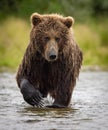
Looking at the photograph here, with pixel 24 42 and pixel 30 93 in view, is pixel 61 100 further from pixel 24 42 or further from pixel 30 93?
pixel 24 42

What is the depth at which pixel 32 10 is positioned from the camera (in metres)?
23.3

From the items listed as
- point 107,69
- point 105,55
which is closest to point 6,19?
point 105,55

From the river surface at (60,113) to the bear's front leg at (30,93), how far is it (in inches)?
4.9

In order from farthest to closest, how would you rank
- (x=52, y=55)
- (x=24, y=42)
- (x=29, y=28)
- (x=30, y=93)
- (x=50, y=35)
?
(x=29, y=28) → (x=24, y=42) → (x=30, y=93) → (x=50, y=35) → (x=52, y=55)

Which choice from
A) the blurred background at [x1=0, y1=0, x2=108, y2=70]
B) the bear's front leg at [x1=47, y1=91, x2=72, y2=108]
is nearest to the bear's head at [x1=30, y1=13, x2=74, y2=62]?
the bear's front leg at [x1=47, y1=91, x2=72, y2=108]

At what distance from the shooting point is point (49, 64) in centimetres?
1009

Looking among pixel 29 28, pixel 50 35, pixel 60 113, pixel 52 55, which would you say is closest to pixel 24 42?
pixel 29 28

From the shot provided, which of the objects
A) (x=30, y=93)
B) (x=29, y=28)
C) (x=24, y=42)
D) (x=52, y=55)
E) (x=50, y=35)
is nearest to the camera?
(x=52, y=55)

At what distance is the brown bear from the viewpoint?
9.94 m

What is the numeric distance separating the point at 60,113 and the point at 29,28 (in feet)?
38.9

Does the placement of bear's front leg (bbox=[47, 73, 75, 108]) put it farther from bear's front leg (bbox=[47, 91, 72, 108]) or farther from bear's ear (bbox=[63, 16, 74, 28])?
bear's ear (bbox=[63, 16, 74, 28])

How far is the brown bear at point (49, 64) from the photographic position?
9.94m

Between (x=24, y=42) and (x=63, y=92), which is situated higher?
(x=24, y=42)

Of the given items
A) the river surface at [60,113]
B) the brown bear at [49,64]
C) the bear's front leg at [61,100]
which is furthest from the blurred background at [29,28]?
the bear's front leg at [61,100]
